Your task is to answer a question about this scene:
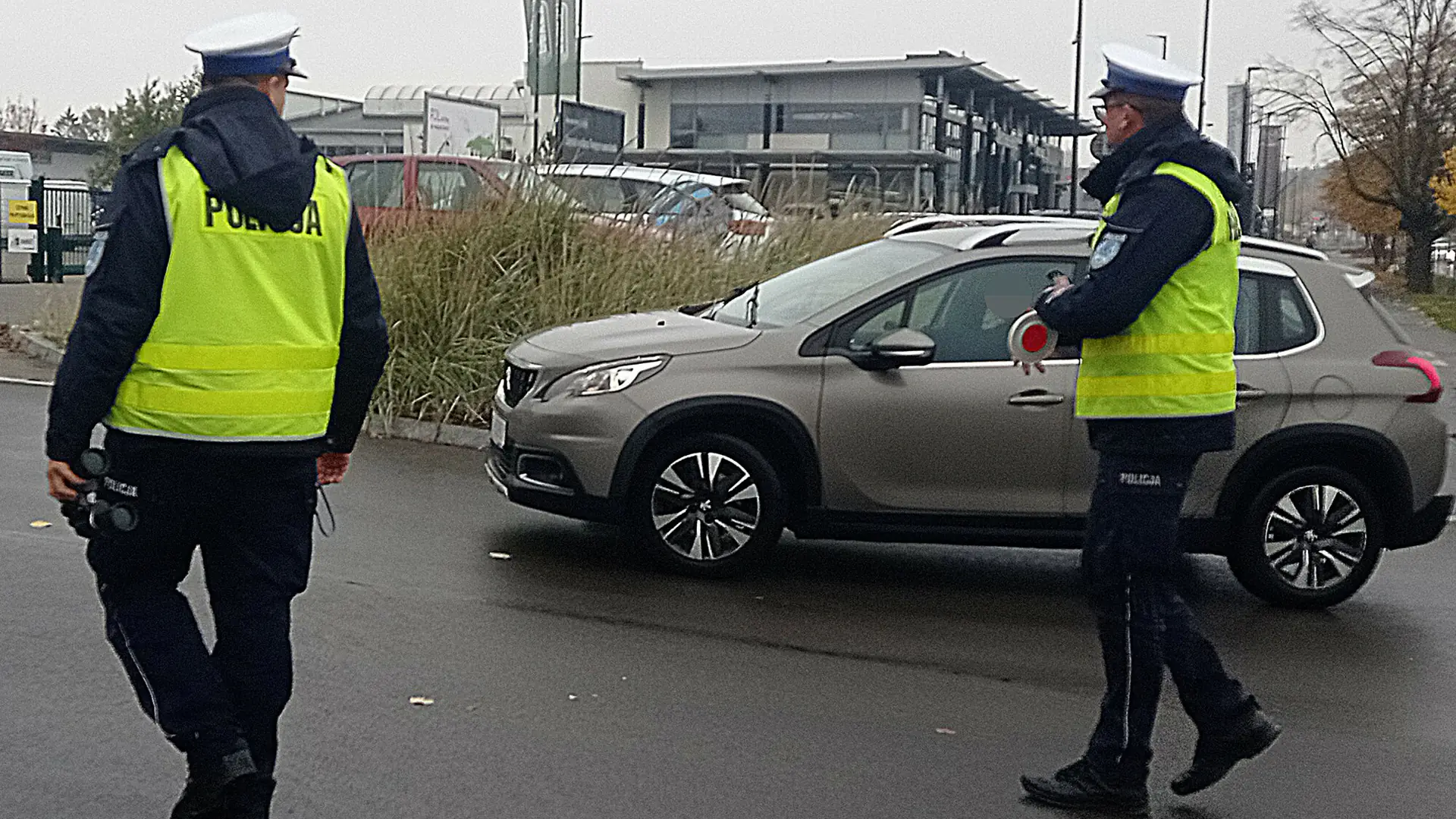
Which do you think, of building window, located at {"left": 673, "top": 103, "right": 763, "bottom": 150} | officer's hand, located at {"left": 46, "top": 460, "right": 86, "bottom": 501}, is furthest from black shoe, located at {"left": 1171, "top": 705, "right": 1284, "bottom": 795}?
building window, located at {"left": 673, "top": 103, "right": 763, "bottom": 150}

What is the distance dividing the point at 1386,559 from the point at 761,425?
3.52 metres

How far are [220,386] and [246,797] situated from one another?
2.99 ft

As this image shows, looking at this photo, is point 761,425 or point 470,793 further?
point 761,425

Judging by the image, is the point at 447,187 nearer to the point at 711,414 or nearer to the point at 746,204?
the point at 746,204

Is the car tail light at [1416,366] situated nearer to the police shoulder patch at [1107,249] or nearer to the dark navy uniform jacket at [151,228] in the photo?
the police shoulder patch at [1107,249]

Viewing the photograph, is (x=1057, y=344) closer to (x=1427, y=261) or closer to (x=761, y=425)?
(x=761, y=425)

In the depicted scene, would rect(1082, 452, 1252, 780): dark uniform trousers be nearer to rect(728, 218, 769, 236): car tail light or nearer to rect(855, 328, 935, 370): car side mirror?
rect(855, 328, 935, 370): car side mirror

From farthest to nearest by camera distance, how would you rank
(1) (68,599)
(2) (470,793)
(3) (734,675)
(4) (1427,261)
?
(4) (1427,261) < (1) (68,599) < (3) (734,675) < (2) (470,793)

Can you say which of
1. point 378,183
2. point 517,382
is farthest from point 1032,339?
point 378,183

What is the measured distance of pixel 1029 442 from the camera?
7332 millimetres

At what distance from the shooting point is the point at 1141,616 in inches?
180

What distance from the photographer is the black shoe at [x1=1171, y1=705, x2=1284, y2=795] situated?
4.69 metres

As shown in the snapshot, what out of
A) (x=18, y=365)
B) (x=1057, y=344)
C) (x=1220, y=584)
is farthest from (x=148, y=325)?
(x=18, y=365)

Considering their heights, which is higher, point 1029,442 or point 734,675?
point 1029,442
